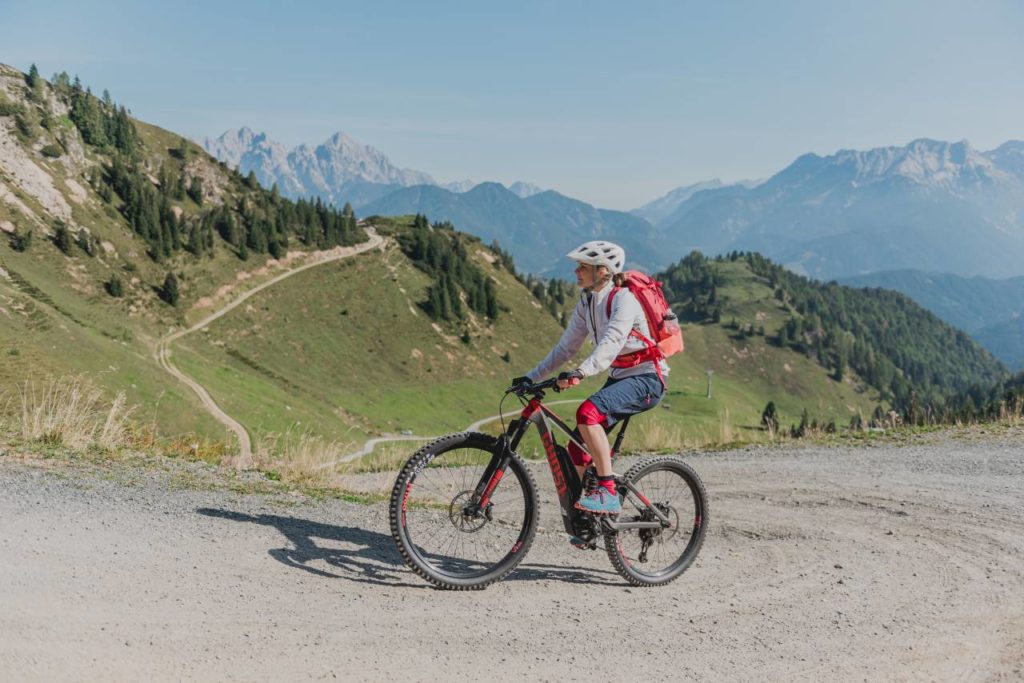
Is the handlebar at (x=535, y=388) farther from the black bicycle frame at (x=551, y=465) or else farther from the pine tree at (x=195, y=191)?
the pine tree at (x=195, y=191)

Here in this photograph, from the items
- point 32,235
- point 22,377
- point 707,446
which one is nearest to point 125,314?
point 32,235

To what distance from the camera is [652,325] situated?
293 inches

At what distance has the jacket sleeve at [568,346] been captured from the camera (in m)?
7.74

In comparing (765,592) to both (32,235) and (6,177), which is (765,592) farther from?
(6,177)

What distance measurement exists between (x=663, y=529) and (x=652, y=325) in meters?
2.54

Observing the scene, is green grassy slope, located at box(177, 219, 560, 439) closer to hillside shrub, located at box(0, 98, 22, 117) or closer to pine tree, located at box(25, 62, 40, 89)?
hillside shrub, located at box(0, 98, 22, 117)

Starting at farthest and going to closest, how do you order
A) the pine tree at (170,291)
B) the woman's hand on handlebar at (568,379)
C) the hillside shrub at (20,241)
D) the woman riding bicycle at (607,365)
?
the pine tree at (170,291) < the hillside shrub at (20,241) < the woman riding bicycle at (607,365) < the woman's hand on handlebar at (568,379)

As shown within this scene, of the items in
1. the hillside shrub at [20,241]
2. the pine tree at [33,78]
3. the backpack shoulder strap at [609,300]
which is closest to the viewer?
the backpack shoulder strap at [609,300]

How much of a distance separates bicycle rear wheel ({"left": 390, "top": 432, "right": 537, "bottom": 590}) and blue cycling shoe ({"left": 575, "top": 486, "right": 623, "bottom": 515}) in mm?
566

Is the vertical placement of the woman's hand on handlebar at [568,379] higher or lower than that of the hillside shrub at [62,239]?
lower

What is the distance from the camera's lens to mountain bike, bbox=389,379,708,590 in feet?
23.6

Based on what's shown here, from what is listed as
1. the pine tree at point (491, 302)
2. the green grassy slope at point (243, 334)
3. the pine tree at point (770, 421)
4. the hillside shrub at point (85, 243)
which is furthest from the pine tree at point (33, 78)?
the pine tree at point (770, 421)

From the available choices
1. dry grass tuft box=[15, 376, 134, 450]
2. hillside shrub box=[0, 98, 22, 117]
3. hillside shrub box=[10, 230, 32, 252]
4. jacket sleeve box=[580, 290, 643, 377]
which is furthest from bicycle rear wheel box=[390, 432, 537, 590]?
hillside shrub box=[0, 98, 22, 117]

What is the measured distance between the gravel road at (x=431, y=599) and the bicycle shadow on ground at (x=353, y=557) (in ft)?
0.10
